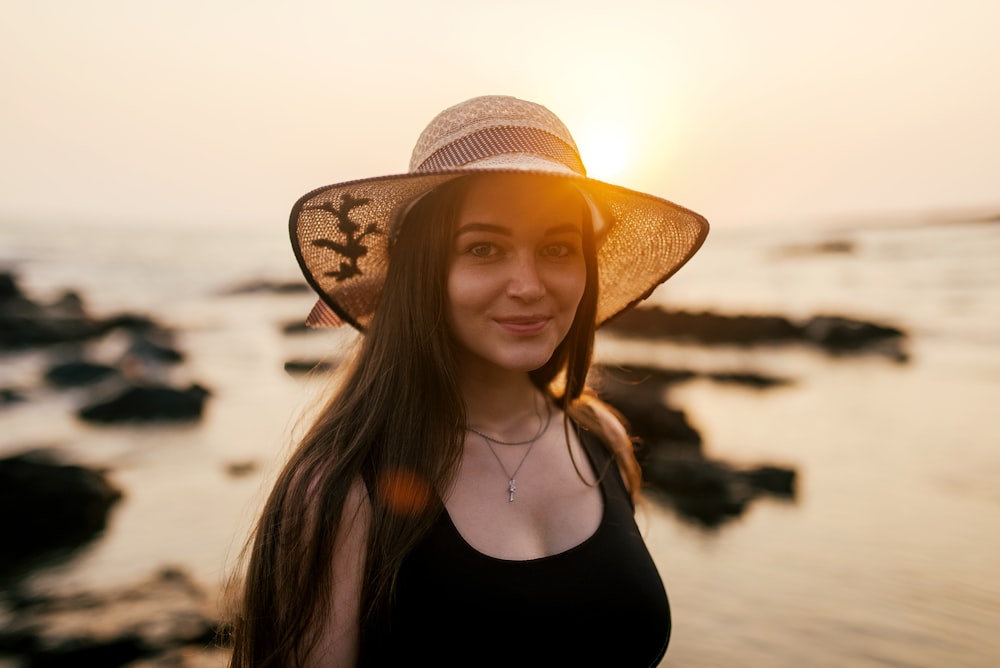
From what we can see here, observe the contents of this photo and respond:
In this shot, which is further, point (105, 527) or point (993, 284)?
point (993, 284)

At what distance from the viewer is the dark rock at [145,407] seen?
10.7 meters

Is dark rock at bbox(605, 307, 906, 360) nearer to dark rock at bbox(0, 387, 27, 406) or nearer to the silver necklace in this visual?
dark rock at bbox(0, 387, 27, 406)

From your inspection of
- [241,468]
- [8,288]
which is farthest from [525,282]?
[8,288]

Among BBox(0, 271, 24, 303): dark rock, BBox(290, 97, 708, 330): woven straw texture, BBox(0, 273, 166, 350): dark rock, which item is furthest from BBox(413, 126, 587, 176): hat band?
BBox(0, 271, 24, 303): dark rock

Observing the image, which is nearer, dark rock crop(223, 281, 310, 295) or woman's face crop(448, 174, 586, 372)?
woman's face crop(448, 174, 586, 372)

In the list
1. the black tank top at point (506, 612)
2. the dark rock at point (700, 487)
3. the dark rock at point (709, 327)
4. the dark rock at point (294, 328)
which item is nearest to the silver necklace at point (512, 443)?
the black tank top at point (506, 612)

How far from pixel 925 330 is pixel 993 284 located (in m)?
9.02

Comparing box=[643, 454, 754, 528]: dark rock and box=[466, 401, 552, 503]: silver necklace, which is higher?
box=[466, 401, 552, 503]: silver necklace

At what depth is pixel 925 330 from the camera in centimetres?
1944

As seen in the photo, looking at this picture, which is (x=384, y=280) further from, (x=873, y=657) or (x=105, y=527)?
(x=105, y=527)

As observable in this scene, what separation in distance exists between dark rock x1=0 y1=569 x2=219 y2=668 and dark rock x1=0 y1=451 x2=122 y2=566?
0.93m

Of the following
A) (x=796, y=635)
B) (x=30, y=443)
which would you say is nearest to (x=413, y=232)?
(x=796, y=635)

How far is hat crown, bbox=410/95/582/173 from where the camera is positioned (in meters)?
2.21

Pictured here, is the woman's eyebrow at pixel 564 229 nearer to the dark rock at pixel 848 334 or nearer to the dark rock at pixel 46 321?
the dark rock at pixel 848 334
